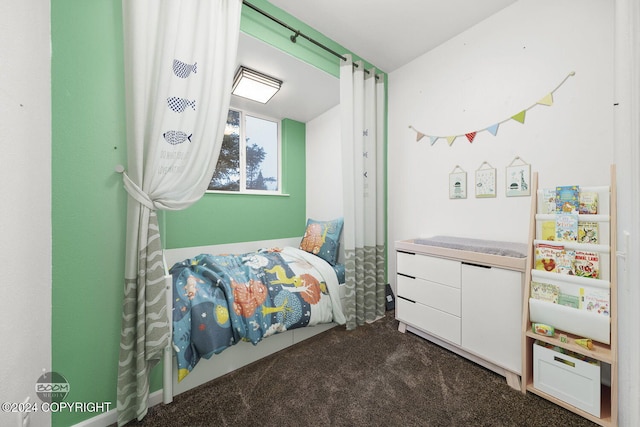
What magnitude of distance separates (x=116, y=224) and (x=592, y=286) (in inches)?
97.8

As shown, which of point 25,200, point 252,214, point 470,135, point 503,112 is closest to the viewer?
point 25,200

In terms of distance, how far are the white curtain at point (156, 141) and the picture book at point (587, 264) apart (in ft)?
7.16

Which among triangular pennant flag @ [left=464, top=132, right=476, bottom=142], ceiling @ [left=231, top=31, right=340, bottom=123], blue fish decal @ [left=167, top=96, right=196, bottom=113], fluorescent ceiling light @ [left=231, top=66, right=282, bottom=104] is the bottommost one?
blue fish decal @ [left=167, top=96, right=196, bottom=113]

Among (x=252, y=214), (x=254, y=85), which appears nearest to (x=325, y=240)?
(x=252, y=214)

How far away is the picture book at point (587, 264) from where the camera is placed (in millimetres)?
1199

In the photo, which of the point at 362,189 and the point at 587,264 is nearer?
the point at 587,264

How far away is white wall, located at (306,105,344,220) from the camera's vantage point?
2881 millimetres

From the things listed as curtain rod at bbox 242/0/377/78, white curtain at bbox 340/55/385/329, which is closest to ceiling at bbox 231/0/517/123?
curtain rod at bbox 242/0/377/78

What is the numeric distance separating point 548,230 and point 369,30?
6.71 feet

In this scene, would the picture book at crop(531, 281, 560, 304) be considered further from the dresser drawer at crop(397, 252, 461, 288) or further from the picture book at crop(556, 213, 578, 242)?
the dresser drawer at crop(397, 252, 461, 288)

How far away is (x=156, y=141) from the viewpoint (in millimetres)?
1190

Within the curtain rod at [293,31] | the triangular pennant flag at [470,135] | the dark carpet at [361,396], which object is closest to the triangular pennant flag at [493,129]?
the triangular pennant flag at [470,135]

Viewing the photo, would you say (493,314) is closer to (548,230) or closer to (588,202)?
(548,230)

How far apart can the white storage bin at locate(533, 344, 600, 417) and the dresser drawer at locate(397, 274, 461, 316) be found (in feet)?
1.51
